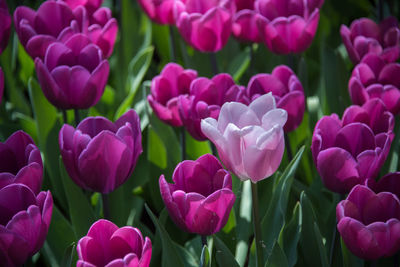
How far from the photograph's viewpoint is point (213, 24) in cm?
147

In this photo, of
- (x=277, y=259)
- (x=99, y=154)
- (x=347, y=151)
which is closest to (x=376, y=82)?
(x=347, y=151)

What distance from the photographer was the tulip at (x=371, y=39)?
4.64 ft

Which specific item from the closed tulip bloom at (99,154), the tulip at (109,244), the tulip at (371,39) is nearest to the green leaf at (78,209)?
the closed tulip bloom at (99,154)

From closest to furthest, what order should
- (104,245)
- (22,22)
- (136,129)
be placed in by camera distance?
(104,245) → (136,129) → (22,22)

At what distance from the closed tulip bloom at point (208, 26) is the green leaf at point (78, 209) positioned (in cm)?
46

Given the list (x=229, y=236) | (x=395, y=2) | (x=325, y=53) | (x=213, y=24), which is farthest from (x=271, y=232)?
(x=395, y=2)

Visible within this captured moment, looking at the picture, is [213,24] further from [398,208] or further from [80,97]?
[398,208]

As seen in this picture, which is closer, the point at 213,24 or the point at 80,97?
the point at 80,97

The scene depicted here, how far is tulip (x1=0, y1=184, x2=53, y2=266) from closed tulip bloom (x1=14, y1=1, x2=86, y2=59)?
505 mm

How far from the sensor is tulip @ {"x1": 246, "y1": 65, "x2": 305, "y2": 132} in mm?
1228

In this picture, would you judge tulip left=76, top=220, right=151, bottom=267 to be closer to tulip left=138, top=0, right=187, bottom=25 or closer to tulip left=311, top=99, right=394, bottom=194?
tulip left=311, top=99, right=394, bottom=194

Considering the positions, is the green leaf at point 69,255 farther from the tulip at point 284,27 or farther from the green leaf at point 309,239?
the tulip at point 284,27

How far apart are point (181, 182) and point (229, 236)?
29 centimetres

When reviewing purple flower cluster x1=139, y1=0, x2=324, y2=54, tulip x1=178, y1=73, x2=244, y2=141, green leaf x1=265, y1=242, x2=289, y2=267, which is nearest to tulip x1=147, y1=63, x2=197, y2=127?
tulip x1=178, y1=73, x2=244, y2=141
